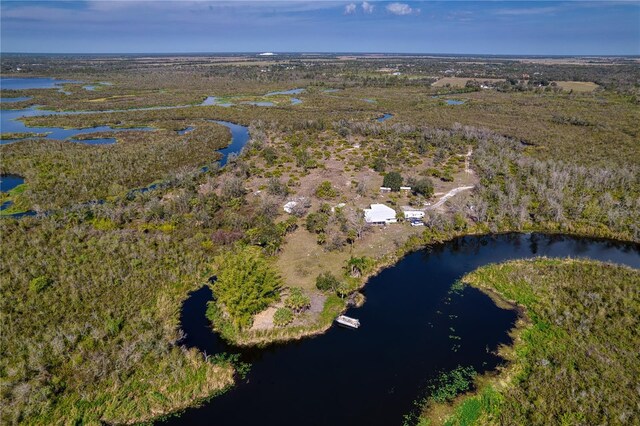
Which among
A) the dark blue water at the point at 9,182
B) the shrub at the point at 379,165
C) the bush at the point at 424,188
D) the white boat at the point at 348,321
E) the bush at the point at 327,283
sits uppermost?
the shrub at the point at 379,165

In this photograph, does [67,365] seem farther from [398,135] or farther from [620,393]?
[398,135]

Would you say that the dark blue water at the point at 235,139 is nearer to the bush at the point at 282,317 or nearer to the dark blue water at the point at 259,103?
the dark blue water at the point at 259,103

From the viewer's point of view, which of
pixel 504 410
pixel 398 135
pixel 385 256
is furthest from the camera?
pixel 398 135

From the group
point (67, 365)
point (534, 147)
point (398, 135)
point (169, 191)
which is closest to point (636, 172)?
point (534, 147)

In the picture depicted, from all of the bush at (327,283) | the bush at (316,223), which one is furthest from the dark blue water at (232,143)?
the bush at (327,283)

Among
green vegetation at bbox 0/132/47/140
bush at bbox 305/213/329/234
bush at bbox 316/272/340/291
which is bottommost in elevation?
bush at bbox 316/272/340/291

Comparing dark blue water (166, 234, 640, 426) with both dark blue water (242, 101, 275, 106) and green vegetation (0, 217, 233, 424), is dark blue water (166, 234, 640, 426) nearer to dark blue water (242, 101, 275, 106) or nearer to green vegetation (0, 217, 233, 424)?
green vegetation (0, 217, 233, 424)

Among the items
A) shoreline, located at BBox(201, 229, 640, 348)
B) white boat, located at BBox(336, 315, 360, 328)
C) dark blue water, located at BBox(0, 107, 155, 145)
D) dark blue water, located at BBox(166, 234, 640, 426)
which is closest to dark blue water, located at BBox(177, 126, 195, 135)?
dark blue water, located at BBox(0, 107, 155, 145)
